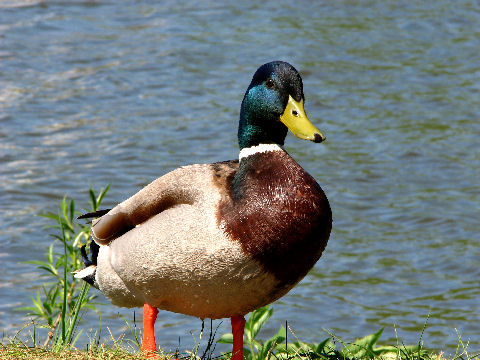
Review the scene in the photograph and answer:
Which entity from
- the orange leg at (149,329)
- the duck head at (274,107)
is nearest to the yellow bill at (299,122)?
the duck head at (274,107)

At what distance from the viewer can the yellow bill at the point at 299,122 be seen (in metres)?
4.34

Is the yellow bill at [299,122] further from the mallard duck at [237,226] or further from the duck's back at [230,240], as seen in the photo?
the duck's back at [230,240]

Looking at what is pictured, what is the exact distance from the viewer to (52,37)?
37.9ft

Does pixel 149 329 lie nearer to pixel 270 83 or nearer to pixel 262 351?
pixel 262 351

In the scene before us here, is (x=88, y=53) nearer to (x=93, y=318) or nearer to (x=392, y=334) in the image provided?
(x=93, y=318)

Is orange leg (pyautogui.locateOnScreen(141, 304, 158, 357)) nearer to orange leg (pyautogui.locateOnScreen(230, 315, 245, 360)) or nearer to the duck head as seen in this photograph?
orange leg (pyautogui.locateOnScreen(230, 315, 245, 360))

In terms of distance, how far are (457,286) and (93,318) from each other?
2.67 meters

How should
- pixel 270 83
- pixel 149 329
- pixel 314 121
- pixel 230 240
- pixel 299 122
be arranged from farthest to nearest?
pixel 314 121, pixel 149 329, pixel 270 83, pixel 299 122, pixel 230 240

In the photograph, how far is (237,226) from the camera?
429cm

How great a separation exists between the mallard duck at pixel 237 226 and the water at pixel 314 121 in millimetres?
1826

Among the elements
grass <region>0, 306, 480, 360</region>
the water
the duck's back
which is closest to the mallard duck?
the duck's back

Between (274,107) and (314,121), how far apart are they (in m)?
5.00

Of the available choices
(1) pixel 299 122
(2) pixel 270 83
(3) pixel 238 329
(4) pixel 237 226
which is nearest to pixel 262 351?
(3) pixel 238 329

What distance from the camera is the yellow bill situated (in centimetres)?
434
